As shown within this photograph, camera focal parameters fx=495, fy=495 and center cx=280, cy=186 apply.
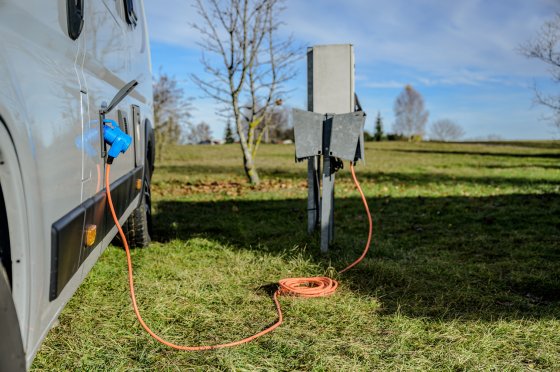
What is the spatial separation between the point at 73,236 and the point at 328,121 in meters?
3.09

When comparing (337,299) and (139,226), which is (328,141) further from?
(139,226)

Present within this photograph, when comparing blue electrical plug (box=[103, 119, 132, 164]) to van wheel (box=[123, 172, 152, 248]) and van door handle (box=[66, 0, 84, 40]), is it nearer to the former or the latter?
van door handle (box=[66, 0, 84, 40])

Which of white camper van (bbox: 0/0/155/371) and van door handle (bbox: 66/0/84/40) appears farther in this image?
van door handle (bbox: 66/0/84/40)

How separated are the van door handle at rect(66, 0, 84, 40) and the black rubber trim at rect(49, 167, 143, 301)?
706 mm

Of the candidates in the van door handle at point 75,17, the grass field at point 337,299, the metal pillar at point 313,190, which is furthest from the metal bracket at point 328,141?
the van door handle at point 75,17

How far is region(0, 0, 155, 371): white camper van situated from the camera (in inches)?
52.1

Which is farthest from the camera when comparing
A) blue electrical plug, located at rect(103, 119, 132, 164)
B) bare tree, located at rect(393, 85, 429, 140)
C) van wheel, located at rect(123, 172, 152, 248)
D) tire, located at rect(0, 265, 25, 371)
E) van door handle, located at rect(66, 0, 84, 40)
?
bare tree, located at rect(393, 85, 429, 140)

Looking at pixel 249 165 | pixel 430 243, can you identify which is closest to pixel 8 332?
pixel 430 243

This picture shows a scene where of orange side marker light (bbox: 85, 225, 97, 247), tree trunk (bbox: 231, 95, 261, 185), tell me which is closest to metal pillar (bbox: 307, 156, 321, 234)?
orange side marker light (bbox: 85, 225, 97, 247)

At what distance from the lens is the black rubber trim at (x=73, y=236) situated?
164 cm

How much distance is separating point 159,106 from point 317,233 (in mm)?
18561

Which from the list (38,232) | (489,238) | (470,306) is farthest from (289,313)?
(489,238)

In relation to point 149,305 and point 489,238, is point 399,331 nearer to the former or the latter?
point 149,305

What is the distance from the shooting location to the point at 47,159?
5.19ft
